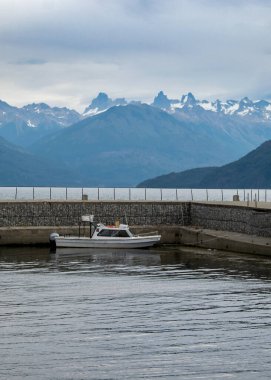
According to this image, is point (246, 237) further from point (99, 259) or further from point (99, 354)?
point (99, 354)

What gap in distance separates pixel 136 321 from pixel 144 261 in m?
27.0

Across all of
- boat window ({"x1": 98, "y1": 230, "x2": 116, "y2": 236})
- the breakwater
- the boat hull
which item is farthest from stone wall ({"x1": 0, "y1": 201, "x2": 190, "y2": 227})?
boat window ({"x1": 98, "y1": 230, "x2": 116, "y2": 236})

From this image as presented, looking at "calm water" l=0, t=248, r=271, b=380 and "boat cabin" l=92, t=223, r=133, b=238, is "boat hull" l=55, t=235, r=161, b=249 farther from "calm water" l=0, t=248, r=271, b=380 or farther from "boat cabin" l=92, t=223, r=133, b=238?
"calm water" l=0, t=248, r=271, b=380

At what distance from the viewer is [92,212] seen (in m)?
76.1

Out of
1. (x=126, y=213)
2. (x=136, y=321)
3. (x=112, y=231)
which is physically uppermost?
(x=126, y=213)

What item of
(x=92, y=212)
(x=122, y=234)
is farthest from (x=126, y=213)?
(x=122, y=234)

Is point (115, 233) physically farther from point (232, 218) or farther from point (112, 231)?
point (232, 218)

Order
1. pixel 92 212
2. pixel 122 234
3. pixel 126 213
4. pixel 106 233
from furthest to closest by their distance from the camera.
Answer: pixel 126 213 < pixel 92 212 < pixel 106 233 < pixel 122 234

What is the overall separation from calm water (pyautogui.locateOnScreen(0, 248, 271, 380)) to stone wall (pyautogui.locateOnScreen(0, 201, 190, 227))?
59.5 ft

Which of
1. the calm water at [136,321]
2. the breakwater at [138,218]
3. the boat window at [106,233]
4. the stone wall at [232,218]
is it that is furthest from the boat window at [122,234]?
the calm water at [136,321]

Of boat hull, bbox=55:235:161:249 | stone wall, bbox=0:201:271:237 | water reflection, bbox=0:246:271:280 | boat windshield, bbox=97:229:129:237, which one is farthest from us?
stone wall, bbox=0:201:271:237

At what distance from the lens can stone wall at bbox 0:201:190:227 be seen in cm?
7344

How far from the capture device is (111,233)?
233 ft

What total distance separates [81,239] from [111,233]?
2712mm
